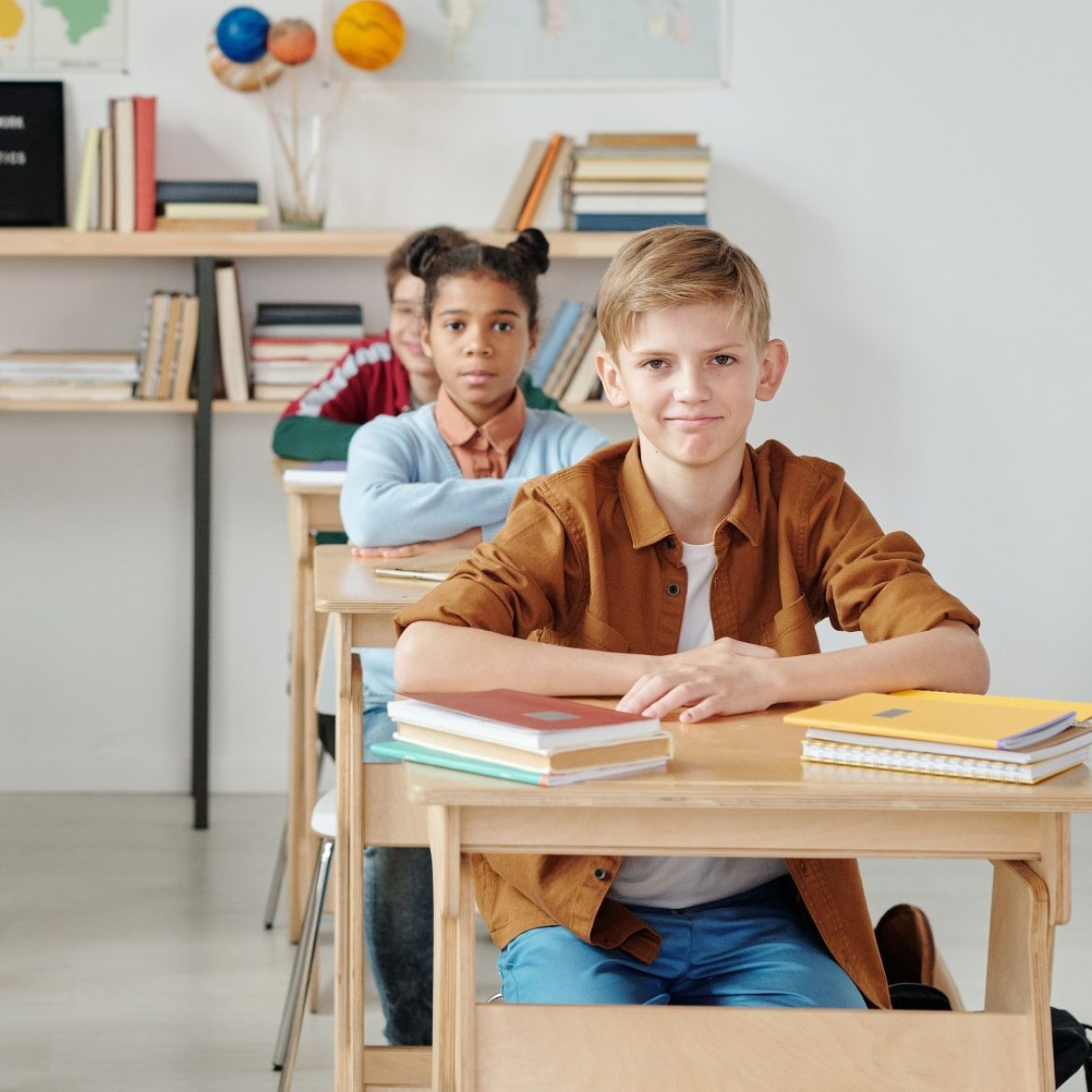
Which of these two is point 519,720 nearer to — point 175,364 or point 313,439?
point 313,439

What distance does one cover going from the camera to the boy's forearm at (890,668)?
4.64 feet

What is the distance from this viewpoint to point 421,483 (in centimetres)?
250

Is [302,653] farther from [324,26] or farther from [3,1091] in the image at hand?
[324,26]

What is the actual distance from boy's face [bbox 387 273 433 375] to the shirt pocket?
1828 millimetres

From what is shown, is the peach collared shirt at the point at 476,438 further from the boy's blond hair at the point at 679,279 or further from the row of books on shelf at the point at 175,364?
the row of books on shelf at the point at 175,364

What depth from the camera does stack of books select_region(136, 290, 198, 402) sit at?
150 inches

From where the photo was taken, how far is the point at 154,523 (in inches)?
164

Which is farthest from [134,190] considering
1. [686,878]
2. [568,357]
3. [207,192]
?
[686,878]

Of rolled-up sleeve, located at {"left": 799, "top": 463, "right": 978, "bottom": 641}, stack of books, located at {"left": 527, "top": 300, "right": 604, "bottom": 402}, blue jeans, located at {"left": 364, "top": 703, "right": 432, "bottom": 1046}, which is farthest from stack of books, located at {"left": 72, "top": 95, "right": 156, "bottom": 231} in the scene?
rolled-up sleeve, located at {"left": 799, "top": 463, "right": 978, "bottom": 641}

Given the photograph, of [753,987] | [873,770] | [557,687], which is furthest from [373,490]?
[873,770]

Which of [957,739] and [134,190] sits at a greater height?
[134,190]

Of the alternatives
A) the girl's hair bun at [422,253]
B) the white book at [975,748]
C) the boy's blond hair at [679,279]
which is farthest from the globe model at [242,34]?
the white book at [975,748]

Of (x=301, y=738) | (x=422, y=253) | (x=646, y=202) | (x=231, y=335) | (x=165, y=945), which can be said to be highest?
(x=646, y=202)

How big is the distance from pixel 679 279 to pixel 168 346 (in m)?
2.49
